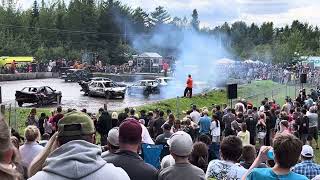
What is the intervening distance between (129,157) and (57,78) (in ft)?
197

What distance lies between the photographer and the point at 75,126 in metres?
3.53

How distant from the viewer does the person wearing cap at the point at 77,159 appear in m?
3.21

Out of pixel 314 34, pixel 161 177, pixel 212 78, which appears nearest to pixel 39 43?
pixel 212 78

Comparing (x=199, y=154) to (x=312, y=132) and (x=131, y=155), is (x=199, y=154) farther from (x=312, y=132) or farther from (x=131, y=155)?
(x=312, y=132)

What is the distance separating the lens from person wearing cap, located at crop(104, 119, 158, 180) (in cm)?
490

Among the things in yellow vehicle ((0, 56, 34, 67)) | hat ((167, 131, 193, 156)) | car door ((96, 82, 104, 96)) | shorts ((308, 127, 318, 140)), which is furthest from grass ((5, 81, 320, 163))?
yellow vehicle ((0, 56, 34, 67))

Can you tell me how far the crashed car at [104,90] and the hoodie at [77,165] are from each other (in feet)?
115

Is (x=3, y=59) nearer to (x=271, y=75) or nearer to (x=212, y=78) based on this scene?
(x=212, y=78)

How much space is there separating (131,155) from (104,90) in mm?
33982

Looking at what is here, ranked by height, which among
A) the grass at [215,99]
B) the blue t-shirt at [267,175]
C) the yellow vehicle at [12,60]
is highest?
the blue t-shirt at [267,175]

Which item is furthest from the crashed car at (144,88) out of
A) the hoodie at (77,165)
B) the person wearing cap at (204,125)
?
the hoodie at (77,165)

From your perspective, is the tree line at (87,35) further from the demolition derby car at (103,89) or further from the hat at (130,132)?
the hat at (130,132)

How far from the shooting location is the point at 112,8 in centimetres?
8269

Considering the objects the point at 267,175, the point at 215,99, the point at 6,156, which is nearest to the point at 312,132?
the point at 267,175
